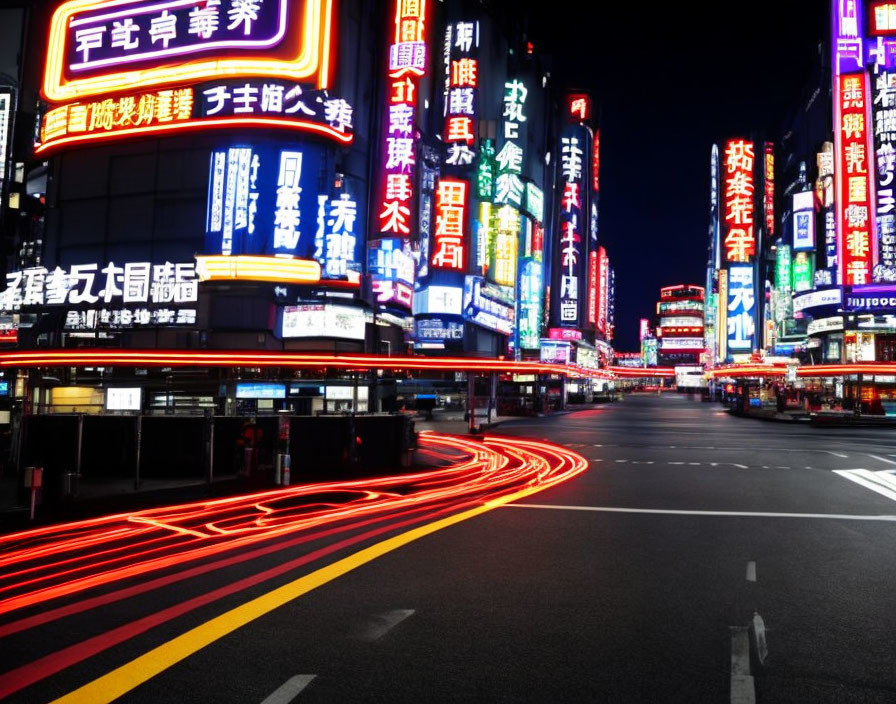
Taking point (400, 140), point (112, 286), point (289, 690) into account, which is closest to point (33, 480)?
point (289, 690)

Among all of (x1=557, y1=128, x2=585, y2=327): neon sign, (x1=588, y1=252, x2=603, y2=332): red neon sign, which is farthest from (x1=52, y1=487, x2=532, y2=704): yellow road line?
(x1=588, y1=252, x2=603, y2=332): red neon sign

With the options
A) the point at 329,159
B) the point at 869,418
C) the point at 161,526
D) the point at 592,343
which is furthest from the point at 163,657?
the point at 592,343

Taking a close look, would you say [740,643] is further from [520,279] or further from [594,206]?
[594,206]

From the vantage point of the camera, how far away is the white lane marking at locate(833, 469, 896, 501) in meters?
14.7

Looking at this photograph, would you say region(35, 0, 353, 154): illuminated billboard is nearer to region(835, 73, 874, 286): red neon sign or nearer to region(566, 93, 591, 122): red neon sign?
region(835, 73, 874, 286): red neon sign

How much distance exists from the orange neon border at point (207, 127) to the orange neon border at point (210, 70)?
2.25 meters

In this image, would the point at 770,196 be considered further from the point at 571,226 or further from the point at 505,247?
the point at 505,247

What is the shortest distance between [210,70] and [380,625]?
38.2 metres

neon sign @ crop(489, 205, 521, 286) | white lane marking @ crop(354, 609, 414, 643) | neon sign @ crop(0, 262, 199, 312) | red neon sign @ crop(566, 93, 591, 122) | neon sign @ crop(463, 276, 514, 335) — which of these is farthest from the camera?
red neon sign @ crop(566, 93, 591, 122)

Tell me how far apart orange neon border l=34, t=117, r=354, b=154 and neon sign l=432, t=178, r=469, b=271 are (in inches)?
486

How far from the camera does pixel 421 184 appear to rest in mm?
49969

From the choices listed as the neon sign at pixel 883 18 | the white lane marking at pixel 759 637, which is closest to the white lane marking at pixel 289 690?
the white lane marking at pixel 759 637

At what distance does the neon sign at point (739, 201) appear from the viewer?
85.0m

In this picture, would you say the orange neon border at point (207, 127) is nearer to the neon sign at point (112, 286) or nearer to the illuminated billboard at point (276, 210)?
the illuminated billboard at point (276, 210)
